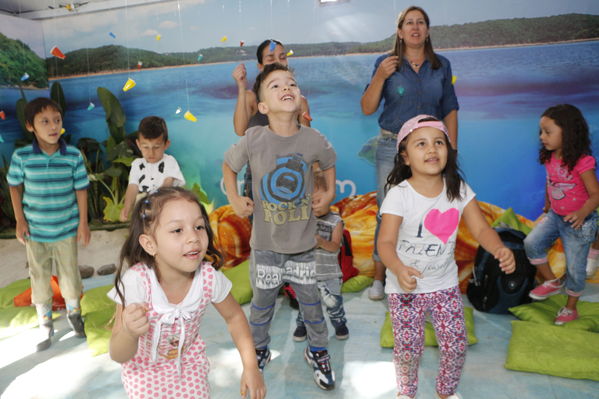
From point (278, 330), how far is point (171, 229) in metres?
1.58

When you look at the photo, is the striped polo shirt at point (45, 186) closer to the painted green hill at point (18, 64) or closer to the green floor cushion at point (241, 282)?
the green floor cushion at point (241, 282)

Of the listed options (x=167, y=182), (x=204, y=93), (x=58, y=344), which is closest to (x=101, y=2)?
(x=204, y=93)

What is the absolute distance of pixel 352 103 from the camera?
3.97 metres

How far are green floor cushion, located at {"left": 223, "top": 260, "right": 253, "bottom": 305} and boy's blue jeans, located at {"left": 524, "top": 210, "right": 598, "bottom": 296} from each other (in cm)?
181

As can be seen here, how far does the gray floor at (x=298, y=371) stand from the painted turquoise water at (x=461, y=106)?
4.37ft

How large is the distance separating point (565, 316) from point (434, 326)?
4.36 feet

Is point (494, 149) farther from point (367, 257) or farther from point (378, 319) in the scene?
point (378, 319)

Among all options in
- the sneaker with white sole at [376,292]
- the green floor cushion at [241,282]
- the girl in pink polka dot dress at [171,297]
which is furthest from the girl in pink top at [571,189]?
the girl in pink polka dot dress at [171,297]

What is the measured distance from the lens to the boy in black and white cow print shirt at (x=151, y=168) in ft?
10.3

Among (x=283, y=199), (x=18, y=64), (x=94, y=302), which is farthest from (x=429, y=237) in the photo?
(x=18, y=64)

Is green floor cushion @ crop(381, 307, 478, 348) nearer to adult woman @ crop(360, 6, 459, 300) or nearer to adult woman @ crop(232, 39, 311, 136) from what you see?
adult woman @ crop(360, 6, 459, 300)

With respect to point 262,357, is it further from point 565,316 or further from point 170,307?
point 565,316

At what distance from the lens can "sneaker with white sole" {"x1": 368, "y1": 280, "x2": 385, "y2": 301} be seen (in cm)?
318

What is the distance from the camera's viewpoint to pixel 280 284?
7.19 ft
